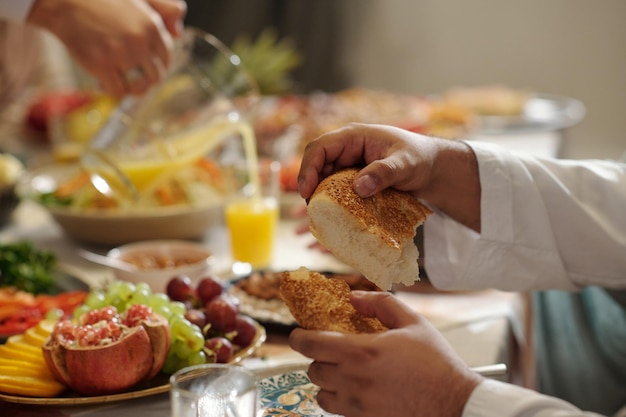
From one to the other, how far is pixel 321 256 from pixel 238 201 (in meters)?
0.26

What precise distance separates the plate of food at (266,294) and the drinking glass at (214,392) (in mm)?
441

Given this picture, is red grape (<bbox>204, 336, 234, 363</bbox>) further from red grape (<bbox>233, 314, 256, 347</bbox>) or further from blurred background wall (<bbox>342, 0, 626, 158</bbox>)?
blurred background wall (<bbox>342, 0, 626, 158</bbox>)

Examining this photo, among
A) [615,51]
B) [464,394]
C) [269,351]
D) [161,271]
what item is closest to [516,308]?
[269,351]

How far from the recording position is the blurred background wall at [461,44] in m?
5.21

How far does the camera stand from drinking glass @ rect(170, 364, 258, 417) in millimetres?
966

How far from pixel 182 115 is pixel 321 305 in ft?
3.81

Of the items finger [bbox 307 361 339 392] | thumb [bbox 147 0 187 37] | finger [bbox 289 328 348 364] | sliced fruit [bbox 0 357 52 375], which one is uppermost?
thumb [bbox 147 0 187 37]

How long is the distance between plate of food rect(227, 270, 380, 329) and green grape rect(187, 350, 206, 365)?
25cm

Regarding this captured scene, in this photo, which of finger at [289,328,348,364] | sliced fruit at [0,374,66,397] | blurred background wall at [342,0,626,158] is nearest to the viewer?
finger at [289,328,348,364]

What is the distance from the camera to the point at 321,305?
39.3 inches

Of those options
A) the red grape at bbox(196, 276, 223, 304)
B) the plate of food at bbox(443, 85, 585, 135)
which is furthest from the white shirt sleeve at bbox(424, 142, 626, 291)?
the plate of food at bbox(443, 85, 585, 135)

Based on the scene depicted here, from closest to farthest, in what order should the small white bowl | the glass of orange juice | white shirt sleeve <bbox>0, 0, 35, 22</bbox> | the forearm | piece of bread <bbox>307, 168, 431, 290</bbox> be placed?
piece of bread <bbox>307, 168, 431, 290</bbox> → the forearm → the small white bowl → white shirt sleeve <bbox>0, 0, 35, 22</bbox> → the glass of orange juice

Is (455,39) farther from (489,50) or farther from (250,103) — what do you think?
(250,103)

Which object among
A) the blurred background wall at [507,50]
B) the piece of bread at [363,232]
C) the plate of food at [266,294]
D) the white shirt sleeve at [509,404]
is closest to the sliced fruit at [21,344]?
the plate of food at [266,294]
